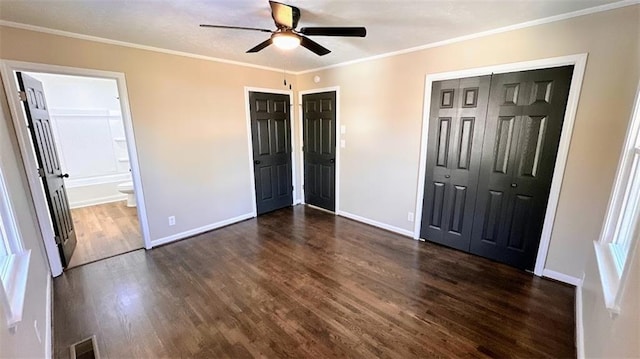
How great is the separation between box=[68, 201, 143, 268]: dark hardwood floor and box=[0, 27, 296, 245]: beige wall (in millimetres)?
520

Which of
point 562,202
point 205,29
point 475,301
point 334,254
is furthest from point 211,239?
point 562,202

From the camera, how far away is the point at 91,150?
4.99 metres

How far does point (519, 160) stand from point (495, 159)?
20 cm

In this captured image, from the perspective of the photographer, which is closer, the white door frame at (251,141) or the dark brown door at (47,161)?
the dark brown door at (47,161)

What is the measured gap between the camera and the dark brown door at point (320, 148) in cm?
423

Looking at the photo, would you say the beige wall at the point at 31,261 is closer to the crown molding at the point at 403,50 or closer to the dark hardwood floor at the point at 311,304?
the dark hardwood floor at the point at 311,304

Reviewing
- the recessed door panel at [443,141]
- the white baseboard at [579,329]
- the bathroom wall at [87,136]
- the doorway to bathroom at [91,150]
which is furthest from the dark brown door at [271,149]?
the white baseboard at [579,329]

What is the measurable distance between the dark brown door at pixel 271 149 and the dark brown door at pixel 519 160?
299 cm

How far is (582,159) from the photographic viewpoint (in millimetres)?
2289

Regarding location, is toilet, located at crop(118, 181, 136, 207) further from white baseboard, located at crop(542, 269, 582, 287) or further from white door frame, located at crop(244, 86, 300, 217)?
white baseboard, located at crop(542, 269, 582, 287)

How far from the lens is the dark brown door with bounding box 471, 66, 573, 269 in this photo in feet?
7.83

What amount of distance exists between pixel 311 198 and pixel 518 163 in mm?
3141

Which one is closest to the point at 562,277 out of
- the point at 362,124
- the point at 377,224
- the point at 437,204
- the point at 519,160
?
the point at 519,160

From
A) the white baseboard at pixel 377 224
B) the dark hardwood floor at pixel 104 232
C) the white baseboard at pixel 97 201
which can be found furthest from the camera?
the white baseboard at pixel 97 201
